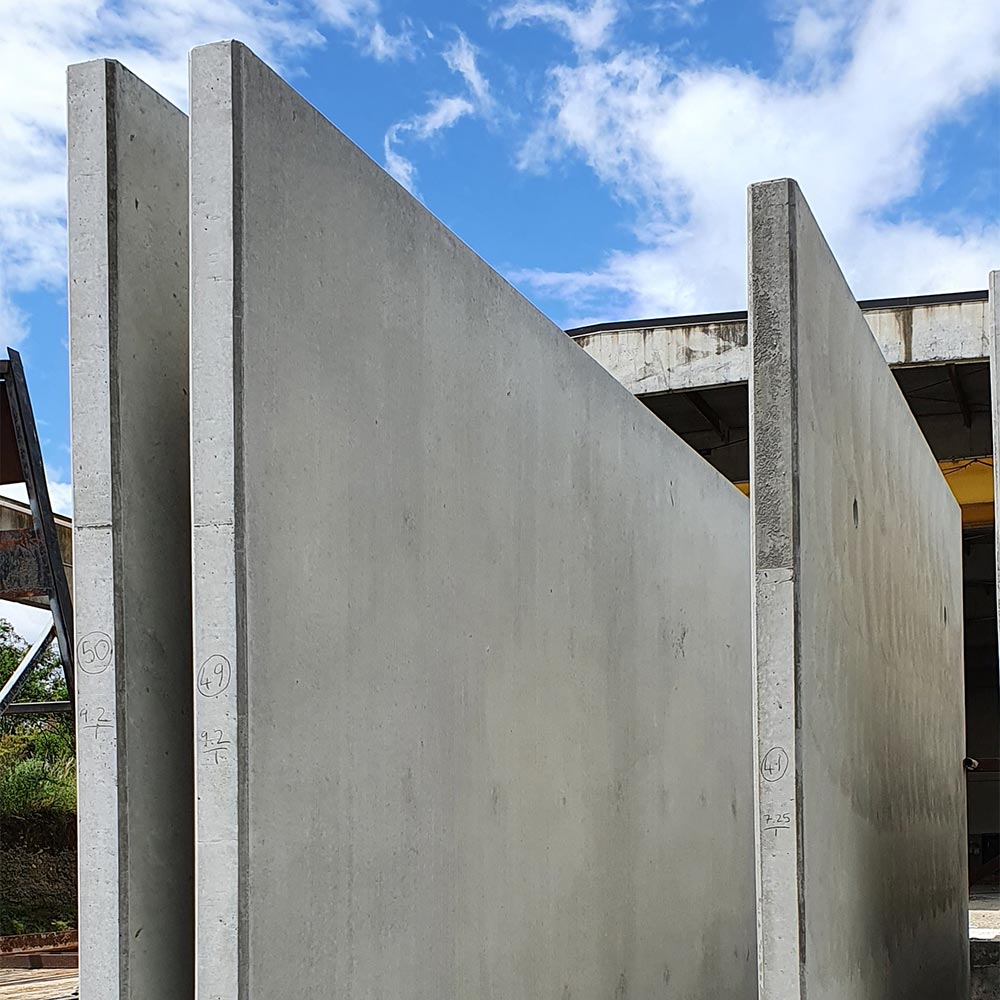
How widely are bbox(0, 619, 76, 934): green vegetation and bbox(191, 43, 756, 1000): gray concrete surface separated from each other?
16.3 ft

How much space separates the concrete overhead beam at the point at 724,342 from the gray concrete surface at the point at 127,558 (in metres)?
6.30

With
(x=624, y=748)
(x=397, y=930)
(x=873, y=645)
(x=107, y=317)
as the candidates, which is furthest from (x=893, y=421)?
(x=107, y=317)

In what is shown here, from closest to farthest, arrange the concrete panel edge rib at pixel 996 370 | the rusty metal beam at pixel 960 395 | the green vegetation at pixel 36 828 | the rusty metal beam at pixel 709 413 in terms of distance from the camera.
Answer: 1. the concrete panel edge rib at pixel 996 370
2. the green vegetation at pixel 36 828
3. the rusty metal beam at pixel 960 395
4. the rusty metal beam at pixel 709 413

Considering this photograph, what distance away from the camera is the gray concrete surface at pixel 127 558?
245 centimetres

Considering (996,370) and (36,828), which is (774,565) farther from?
(36,828)

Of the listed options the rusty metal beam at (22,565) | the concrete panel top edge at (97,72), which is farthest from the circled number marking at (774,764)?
the rusty metal beam at (22,565)

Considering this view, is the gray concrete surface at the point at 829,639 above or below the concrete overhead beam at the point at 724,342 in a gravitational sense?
Result: below

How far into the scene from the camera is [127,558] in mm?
2520

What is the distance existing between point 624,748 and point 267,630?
98.3 inches

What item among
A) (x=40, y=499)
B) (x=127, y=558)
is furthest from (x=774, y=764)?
(x=40, y=499)

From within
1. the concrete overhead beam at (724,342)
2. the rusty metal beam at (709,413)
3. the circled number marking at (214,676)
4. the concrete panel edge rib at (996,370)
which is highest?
the concrete overhead beam at (724,342)

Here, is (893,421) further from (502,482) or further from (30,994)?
(30,994)

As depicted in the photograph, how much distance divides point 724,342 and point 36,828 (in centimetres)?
553

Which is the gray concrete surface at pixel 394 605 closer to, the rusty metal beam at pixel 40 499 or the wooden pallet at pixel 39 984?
the rusty metal beam at pixel 40 499
